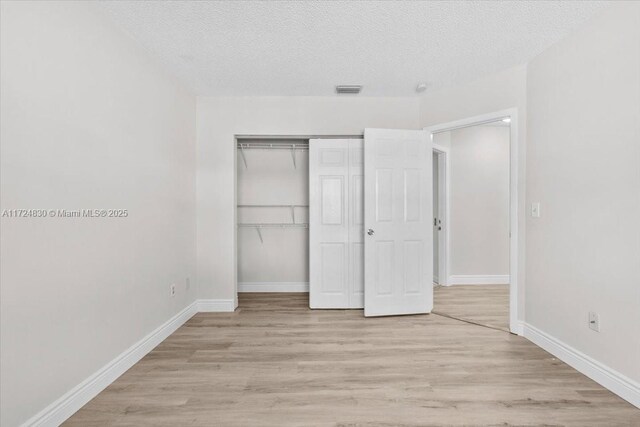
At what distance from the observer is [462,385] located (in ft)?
6.82

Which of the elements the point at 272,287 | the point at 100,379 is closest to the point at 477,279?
the point at 272,287

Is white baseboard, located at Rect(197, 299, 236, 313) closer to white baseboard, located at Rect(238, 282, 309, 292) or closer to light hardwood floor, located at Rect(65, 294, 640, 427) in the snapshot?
light hardwood floor, located at Rect(65, 294, 640, 427)

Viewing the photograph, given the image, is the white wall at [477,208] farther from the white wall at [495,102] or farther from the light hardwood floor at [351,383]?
the light hardwood floor at [351,383]

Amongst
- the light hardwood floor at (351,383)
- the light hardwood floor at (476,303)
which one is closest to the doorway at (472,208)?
the light hardwood floor at (476,303)

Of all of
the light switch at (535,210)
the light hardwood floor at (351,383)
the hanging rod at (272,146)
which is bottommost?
the light hardwood floor at (351,383)

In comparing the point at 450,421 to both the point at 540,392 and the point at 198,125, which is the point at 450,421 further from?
the point at 198,125

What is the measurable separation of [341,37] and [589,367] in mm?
3074

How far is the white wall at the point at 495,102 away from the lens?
2.92 m

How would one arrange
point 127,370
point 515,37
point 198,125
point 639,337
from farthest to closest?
point 198,125 → point 515,37 → point 127,370 → point 639,337

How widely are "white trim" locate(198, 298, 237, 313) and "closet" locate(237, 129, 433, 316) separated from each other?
847 millimetres

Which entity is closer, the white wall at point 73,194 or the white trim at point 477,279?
the white wall at point 73,194

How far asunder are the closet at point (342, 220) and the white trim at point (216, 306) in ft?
2.78

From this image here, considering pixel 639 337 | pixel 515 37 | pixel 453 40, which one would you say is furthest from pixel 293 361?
pixel 515 37

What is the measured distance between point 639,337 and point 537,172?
1.44 meters
